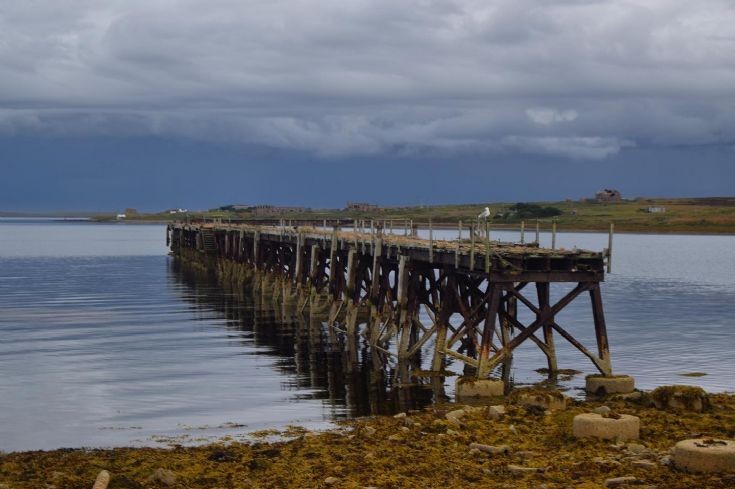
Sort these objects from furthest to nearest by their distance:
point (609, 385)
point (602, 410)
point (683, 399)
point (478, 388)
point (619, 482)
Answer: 1. point (609, 385)
2. point (478, 388)
3. point (683, 399)
4. point (602, 410)
5. point (619, 482)

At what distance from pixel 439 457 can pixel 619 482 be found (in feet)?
11.7

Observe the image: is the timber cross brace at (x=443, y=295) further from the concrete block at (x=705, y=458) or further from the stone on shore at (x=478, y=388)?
the concrete block at (x=705, y=458)

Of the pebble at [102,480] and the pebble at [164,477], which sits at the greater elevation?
the pebble at [102,480]

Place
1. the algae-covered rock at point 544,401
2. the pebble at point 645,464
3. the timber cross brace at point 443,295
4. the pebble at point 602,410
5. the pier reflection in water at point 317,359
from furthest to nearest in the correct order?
the timber cross brace at point 443,295 → the pier reflection in water at point 317,359 → the algae-covered rock at point 544,401 → the pebble at point 602,410 → the pebble at point 645,464

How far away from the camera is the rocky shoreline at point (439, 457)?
55.0ft

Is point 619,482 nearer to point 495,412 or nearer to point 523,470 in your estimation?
point 523,470

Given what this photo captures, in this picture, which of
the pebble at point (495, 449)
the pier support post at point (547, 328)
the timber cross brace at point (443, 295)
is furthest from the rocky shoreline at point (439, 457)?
the pier support post at point (547, 328)

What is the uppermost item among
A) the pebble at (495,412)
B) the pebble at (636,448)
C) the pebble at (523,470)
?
the pebble at (636,448)

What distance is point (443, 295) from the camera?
33656 millimetres

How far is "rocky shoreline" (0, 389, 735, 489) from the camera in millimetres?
16750

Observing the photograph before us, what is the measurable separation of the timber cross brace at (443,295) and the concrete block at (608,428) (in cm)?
733

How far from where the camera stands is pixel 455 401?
85.5 feet

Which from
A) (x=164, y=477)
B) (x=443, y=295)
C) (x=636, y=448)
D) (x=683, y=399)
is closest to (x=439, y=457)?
(x=636, y=448)

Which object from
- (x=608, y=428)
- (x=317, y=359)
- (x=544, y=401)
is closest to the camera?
(x=608, y=428)
